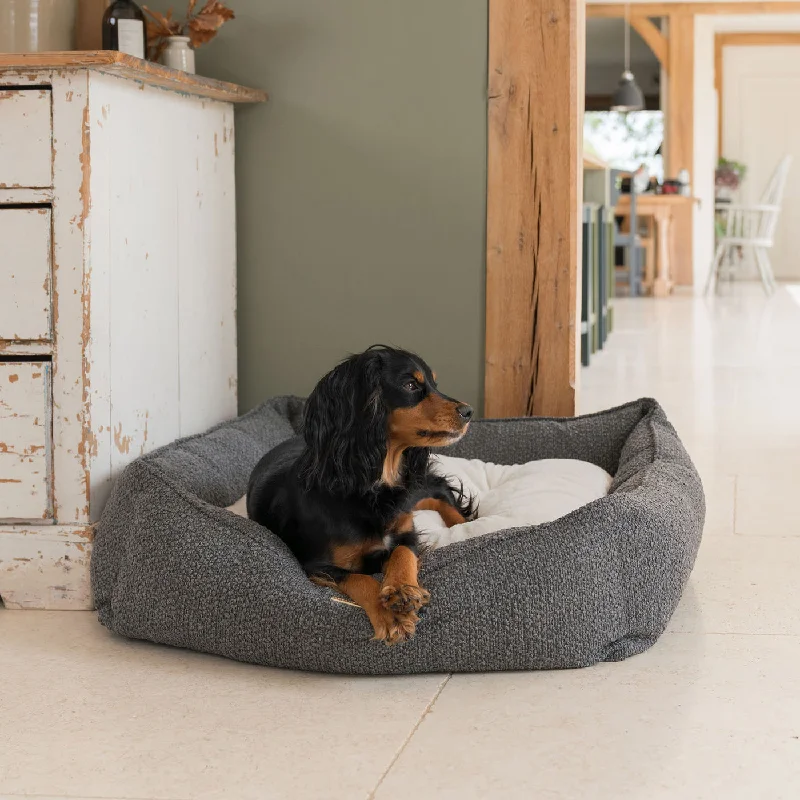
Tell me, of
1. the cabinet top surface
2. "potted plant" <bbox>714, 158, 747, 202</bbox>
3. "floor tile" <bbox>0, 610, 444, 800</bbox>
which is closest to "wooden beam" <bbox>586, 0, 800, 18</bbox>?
"potted plant" <bbox>714, 158, 747, 202</bbox>

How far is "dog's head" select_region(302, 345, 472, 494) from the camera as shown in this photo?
6.36 feet

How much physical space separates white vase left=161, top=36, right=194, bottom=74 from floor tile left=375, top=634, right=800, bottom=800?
1.68m

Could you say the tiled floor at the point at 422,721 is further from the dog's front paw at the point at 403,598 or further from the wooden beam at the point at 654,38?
the wooden beam at the point at 654,38

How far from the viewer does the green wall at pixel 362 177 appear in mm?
2992

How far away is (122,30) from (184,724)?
164 cm

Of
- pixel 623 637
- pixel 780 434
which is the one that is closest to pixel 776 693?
A: pixel 623 637

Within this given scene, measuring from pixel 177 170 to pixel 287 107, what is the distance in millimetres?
502

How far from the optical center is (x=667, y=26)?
1191cm

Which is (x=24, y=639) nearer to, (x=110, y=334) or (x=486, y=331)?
(x=110, y=334)

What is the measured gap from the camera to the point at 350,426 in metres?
1.94

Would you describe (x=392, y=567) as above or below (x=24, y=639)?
above

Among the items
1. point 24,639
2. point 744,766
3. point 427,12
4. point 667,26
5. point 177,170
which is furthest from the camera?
point 667,26

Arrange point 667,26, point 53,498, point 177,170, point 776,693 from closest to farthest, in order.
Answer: point 776,693 < point 53,498 < point 177,170 < point 667,26

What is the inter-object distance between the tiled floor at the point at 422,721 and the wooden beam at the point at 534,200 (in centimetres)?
80
